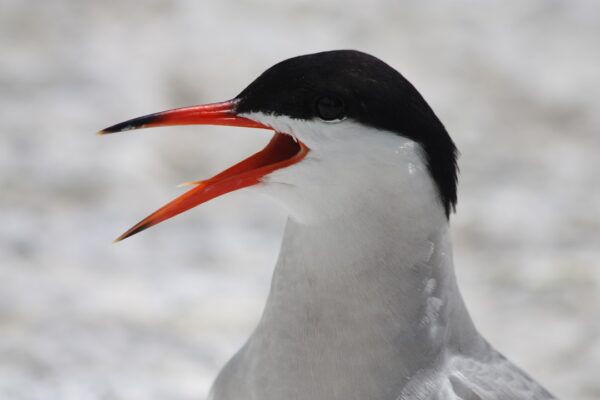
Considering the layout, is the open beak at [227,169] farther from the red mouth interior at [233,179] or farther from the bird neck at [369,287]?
the bird neck at [369,287]

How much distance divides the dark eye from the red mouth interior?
0.36 ft

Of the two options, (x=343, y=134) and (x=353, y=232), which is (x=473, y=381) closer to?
(x=353, y=232)

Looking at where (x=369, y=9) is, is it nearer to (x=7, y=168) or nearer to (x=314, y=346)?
(x=7, y=168)

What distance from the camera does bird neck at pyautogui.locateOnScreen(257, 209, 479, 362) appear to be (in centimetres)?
216

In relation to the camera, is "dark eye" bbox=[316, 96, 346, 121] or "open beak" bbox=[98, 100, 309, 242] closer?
"dark eye" bbox=[316, 96, 346, 121]

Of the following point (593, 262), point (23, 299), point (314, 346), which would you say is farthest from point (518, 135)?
point (314, 346)

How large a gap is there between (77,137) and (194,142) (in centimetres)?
52

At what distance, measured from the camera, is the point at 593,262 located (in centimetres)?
429

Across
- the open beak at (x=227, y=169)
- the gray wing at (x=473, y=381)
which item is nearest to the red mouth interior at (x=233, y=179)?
the open beak at (x=227, y=169)

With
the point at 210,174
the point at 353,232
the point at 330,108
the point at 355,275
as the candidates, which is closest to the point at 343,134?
the point at 330,108

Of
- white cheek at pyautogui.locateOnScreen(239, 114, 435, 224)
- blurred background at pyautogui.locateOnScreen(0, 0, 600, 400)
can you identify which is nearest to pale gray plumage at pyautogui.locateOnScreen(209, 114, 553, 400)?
white cheek at pyautogui.locateOnScreen(239, 114, 435, 224)

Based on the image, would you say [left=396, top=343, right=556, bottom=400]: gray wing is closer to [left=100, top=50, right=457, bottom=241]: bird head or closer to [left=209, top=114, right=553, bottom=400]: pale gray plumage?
[left=209, top=114, right=553, bottom=400]: pale gray plumage

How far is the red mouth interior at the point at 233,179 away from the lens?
2.13m

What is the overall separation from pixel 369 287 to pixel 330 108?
0.40 m
